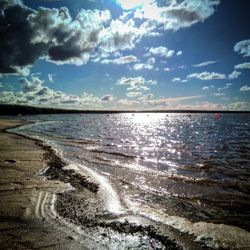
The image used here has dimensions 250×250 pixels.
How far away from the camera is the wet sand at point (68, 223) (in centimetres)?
553

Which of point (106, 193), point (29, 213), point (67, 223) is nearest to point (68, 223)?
point (67, 223)

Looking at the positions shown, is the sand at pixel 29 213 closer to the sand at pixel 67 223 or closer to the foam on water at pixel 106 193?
the sand at pixel 67 223

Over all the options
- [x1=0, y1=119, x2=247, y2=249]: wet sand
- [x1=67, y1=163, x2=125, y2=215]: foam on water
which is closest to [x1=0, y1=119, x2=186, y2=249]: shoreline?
[x1=0, y1=119, x2=247, y2=249]: wet sand

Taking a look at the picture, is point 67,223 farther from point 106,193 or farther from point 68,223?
point 106,193

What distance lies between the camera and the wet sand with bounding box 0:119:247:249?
5531 millimetres

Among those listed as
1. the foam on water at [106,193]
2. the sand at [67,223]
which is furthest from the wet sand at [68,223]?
the foam on water at [106,193]

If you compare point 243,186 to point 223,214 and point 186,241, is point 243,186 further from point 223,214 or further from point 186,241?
point 186,241

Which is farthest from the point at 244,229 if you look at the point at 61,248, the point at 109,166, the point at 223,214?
the point at 109,166

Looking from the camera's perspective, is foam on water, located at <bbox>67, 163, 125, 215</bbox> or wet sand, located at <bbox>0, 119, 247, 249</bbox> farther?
foam on water, located at <bbox>67, 163, 125, 215</bbox>

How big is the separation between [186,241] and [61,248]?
295cm

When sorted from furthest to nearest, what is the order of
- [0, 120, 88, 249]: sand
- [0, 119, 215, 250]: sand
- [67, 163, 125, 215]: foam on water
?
[67, 163, 125, 215]: foam on water → [0, 119, 215, 250]: sand → [0, 120, 88, 249]: sand

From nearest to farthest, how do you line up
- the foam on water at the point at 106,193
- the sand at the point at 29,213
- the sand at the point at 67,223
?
the sand at the point at 29,213 < the sand at the point at 67,223 < the foam on water at the point at 106,193

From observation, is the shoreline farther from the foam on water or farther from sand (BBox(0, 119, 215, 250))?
the foam on water

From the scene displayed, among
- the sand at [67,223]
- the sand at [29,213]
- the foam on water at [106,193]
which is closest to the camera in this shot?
the sand at [29,213]
